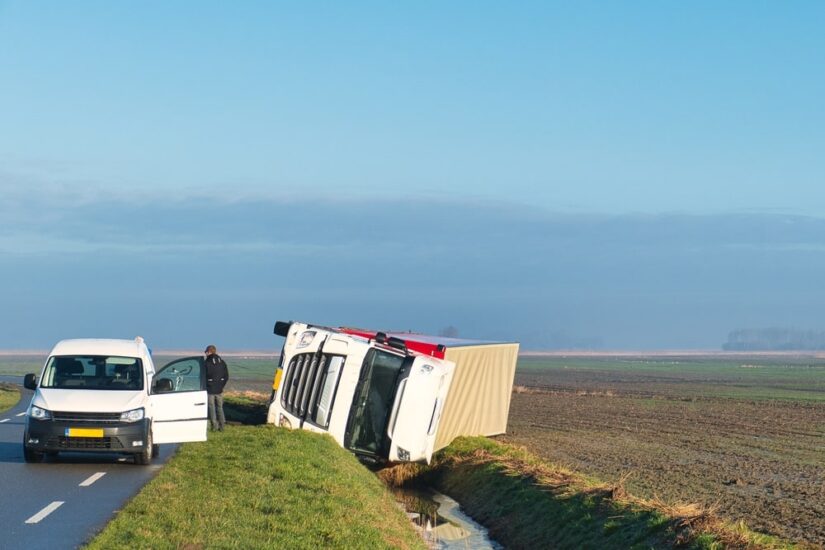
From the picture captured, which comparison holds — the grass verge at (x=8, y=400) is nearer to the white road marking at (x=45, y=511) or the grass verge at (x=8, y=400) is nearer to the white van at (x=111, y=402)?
the white van at (x=111, y=402)

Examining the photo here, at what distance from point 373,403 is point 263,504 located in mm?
8941

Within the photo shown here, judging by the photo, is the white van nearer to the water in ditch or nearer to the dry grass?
the water in ditch

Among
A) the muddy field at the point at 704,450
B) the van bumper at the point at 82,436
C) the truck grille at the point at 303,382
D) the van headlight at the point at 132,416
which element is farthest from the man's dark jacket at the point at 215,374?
the muddy field at the point at 704,450

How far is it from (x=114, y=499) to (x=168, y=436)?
474 centimetres

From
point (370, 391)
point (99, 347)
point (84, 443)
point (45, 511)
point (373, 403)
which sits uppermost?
point (99, 347)

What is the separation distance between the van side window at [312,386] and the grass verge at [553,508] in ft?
8.36

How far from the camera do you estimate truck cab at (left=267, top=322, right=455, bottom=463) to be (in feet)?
76.0

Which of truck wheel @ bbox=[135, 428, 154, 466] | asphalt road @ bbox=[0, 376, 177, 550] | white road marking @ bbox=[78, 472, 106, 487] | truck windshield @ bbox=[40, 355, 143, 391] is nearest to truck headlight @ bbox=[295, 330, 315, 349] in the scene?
asphalt road @ bbox=[0, 376, 177, 550]

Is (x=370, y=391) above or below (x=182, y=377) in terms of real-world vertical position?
below

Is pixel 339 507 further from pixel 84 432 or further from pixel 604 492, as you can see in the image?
pixel 84 432

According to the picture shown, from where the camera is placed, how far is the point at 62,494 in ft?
52.4

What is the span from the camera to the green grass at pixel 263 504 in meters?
12.4

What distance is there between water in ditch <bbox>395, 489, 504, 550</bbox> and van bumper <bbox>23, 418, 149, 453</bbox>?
4959mm

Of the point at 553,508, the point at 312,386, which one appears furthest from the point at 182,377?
the point at 553,508
